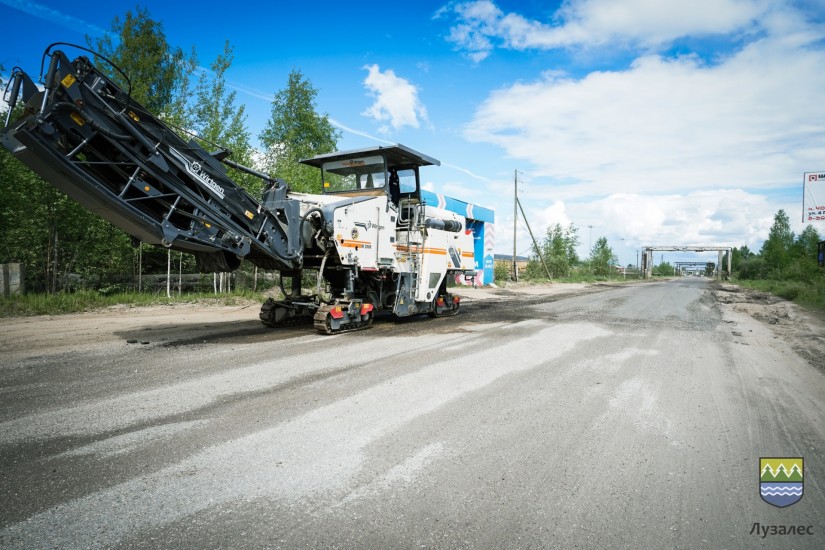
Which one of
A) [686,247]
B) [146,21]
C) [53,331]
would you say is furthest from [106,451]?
[686,247]

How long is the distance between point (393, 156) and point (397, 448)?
302 inches

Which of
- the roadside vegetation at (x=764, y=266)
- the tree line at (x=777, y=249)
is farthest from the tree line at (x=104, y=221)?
the tree line at (x=777, y=249)

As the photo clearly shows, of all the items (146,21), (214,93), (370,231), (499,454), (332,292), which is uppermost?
(146,21)

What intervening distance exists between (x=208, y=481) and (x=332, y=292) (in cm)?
780

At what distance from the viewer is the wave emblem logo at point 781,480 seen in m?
3.09

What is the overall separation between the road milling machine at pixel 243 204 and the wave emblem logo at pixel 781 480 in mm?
6703

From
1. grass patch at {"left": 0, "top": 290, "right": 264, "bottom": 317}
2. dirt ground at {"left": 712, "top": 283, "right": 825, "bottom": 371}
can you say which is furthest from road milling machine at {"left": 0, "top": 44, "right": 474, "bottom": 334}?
dirt ground at {"left": 712, "top": 283, "right": 825, "bottom": 371}

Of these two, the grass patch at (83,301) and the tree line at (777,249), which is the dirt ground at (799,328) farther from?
the tree line at (777,249)

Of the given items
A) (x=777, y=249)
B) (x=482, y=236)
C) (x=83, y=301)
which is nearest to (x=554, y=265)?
(x=482, y=236)

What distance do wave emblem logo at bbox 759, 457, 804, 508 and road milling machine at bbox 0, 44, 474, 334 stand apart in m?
6.70

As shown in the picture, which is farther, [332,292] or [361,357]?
[332,292]

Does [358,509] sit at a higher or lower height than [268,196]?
lower

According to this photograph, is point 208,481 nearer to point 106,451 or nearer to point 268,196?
point 106,451

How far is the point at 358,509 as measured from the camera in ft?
9.17
